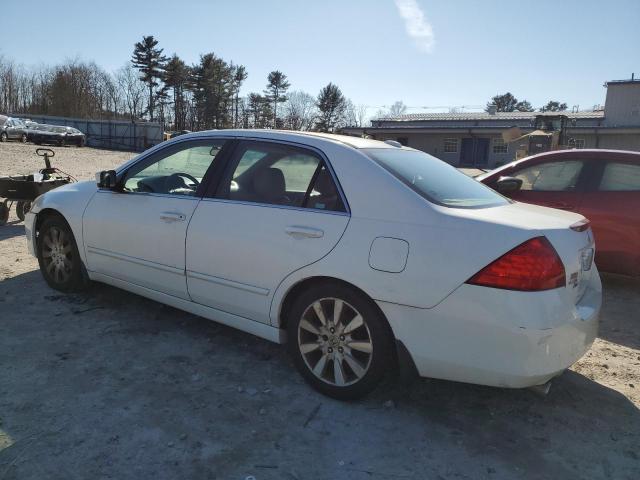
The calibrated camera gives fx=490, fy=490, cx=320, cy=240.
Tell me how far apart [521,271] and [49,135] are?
39.9m

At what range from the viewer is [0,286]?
4.77 meters

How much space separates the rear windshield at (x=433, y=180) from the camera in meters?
2.88

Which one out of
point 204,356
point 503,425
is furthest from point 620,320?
point 204,356

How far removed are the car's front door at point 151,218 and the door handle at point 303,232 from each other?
2.98ft

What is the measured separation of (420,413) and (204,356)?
1.55 metres

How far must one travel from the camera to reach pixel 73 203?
4332 mm

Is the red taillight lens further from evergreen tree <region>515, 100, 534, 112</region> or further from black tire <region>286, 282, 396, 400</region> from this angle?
evergreen tree <region>515, 100, 534, 112</region>

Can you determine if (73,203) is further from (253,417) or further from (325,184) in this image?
(253,417)

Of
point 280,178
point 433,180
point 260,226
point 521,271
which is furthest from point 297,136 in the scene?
point 521,271

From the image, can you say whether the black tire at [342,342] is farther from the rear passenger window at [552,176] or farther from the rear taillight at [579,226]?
the rear passenger window at [552,176]

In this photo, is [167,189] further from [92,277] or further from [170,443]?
[170,443]

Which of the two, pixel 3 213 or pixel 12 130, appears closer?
pixel 3 213

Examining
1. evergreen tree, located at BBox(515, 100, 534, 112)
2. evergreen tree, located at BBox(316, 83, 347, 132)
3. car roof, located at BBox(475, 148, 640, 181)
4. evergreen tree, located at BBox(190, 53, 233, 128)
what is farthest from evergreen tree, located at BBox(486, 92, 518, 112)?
car roof, located at BBox(475, 148, 640, 181)

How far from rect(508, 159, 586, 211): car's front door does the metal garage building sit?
23355 mm
